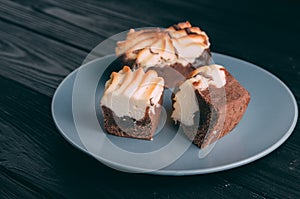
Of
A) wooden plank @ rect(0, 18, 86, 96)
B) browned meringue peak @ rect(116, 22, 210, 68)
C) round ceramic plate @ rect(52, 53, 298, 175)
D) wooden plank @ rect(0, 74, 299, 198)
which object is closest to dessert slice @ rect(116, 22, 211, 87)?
browned meringue peak @ rect(116, 22, 210, 68)

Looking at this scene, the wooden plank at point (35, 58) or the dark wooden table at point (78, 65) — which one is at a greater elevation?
the dark wooden table at point (78, 65)

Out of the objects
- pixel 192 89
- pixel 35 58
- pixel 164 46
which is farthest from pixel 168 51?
pixel 35 58

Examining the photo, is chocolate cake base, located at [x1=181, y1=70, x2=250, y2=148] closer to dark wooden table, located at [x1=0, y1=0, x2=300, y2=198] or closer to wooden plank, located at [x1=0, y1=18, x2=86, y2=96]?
dark wooden table, located at [x1=0, y1=0, x2=300, y2=198]

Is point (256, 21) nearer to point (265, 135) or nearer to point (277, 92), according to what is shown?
point (277, 92)

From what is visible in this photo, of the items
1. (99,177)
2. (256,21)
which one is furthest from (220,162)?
(256,21)

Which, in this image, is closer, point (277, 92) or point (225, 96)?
point (225, 96)

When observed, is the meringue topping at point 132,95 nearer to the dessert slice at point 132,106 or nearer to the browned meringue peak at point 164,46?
the dessert slice at point 132,106

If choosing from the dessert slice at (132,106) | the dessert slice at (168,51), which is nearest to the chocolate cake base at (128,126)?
the dessert slice at (132,106)
